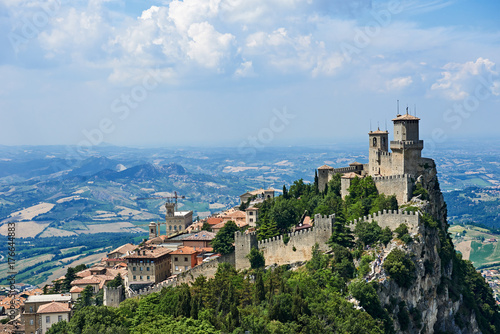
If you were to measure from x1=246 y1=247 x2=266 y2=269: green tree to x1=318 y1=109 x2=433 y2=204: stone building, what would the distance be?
12316 millimetres

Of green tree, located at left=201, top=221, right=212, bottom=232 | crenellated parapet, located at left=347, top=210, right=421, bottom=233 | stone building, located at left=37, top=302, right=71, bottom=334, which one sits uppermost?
crenellated parapet, located at left=347, top=210, right=421, bottom=233

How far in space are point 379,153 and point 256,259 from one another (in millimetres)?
17507

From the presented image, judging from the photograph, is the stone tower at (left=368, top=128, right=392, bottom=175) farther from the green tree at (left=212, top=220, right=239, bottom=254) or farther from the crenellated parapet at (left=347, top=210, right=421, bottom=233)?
the green tree at (left=212, top=220, right=239, bottom=254)

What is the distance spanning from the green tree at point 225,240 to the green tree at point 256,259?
10.5 ft

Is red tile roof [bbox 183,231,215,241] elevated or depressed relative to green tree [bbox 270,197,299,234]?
depressed

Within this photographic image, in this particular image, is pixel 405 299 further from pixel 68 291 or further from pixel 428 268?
pixel 68 291

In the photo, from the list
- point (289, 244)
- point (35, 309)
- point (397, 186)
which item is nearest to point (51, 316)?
point (35, 309)

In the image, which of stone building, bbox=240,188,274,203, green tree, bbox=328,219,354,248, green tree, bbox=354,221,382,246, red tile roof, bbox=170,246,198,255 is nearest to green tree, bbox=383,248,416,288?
green tree, bbox=354,221,382,246

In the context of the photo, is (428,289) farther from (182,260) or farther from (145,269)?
(145,269)

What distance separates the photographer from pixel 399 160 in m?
60.9

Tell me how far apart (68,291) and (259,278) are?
26876 mm

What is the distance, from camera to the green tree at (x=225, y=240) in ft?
202

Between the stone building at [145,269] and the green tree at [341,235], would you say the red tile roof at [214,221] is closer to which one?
the stone building at [145,269]

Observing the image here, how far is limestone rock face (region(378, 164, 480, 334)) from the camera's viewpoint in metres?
51.6
